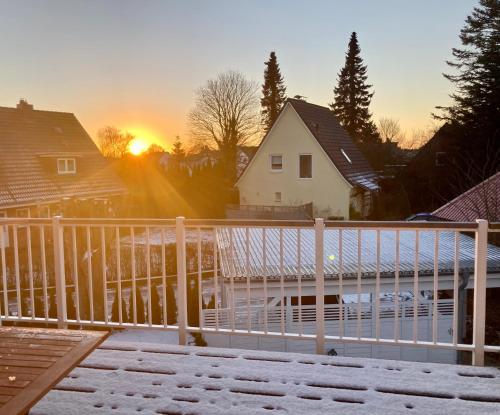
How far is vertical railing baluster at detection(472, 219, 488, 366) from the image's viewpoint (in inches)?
105

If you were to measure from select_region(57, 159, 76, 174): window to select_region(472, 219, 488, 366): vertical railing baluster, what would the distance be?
54.2 ft

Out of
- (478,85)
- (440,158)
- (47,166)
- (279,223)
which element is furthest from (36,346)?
(440,158)

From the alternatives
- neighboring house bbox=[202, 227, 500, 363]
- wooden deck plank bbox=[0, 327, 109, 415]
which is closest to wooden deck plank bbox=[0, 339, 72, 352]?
wooden deck plank bbox=[0, 327, 109, 415]

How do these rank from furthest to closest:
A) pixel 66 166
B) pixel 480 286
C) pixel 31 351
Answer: pixel 66 166, pixel 480 286, pixel 31 351

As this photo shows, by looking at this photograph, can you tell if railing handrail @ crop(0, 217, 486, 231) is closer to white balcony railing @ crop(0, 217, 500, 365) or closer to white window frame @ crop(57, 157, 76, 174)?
white balcony railing @ crop(0, 217, 500, 365)

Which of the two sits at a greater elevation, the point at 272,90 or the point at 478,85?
the point at 272,90

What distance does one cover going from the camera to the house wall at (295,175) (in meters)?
18.3

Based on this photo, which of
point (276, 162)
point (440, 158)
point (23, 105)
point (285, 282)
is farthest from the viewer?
point (276, 162)

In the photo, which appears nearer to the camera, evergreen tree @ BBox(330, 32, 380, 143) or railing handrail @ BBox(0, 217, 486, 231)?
railing handrail @ BBox(0, 217, 486, 231)

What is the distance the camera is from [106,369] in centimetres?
273

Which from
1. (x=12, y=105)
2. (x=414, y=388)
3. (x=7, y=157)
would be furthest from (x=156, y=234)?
(x=414, y=388)

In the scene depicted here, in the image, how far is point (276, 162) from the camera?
1975 cm

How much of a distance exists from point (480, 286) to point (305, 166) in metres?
16.4

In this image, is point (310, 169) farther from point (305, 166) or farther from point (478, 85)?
point (478, 85)
